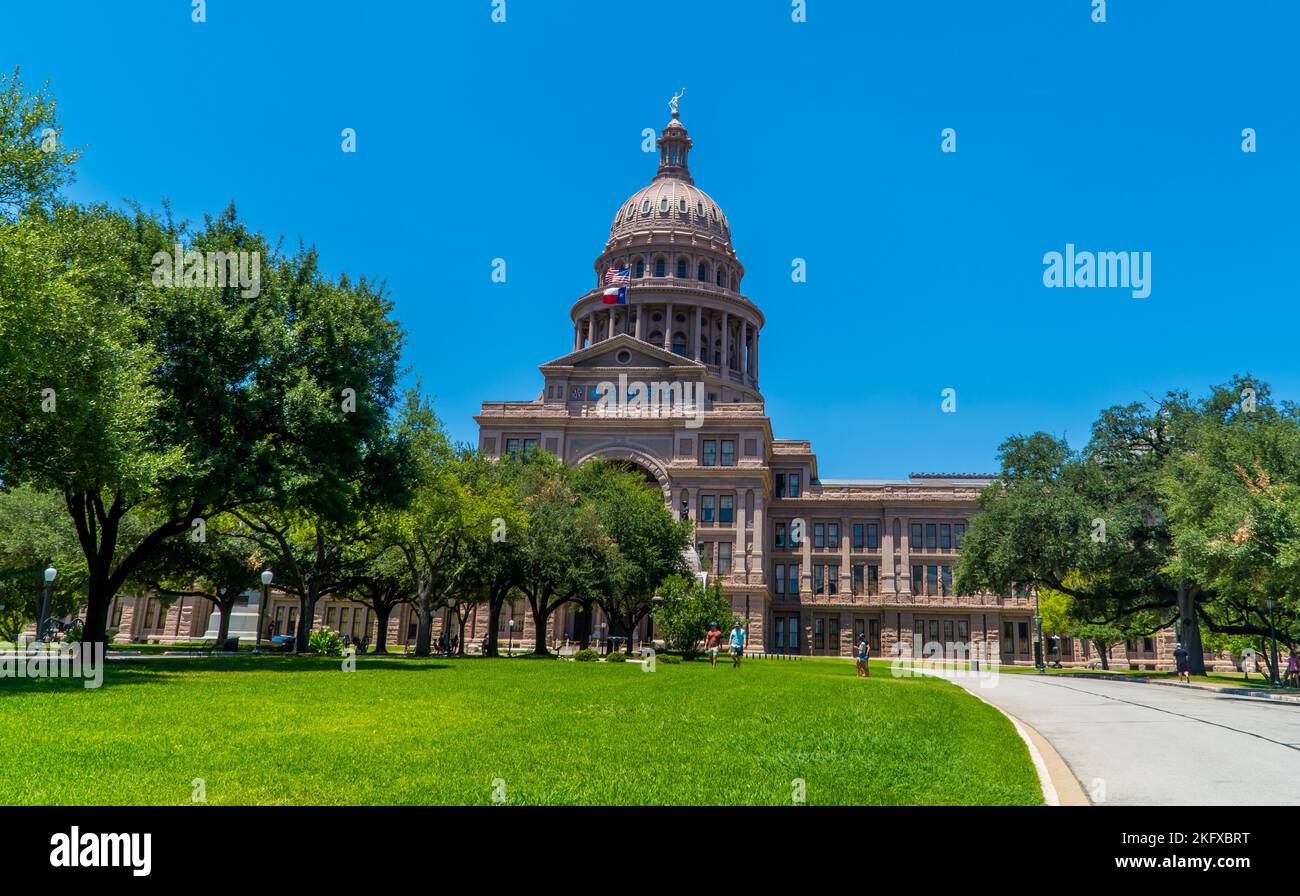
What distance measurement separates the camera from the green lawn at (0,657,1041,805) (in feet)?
25.0

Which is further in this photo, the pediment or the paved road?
the pediment

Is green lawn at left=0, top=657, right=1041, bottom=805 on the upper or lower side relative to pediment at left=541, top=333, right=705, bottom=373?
lower

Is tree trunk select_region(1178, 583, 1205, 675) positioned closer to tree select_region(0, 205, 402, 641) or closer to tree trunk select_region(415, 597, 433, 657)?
tree trunk select_region(415, 597, 433, 657)

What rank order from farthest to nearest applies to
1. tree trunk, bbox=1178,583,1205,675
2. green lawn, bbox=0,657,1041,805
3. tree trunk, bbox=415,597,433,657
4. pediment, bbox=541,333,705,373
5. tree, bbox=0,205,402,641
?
1. pediment, bbox=541,333,705,373
2. tree trunk, bbox=1178,583,1205,675
3. tree trunk, bbox=415,597,433,657
4. tree, bbox=0,205,402,641
5. green lawn, bbox=0,657,1041,805

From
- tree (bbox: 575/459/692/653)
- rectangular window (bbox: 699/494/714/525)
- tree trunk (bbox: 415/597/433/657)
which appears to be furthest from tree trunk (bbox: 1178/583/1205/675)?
rectangular window (bbox: 699/494/714/525)

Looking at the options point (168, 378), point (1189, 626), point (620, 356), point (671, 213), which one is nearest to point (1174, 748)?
point (168, 378)

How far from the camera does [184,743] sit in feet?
32.5

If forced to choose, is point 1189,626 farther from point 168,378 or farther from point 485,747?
point 168,378

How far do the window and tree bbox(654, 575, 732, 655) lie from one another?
34251 millimetres

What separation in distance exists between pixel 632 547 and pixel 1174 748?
38.3m

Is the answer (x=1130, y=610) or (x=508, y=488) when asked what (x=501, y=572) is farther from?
(x=1130, y=610)

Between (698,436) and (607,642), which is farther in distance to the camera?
(698,436)
